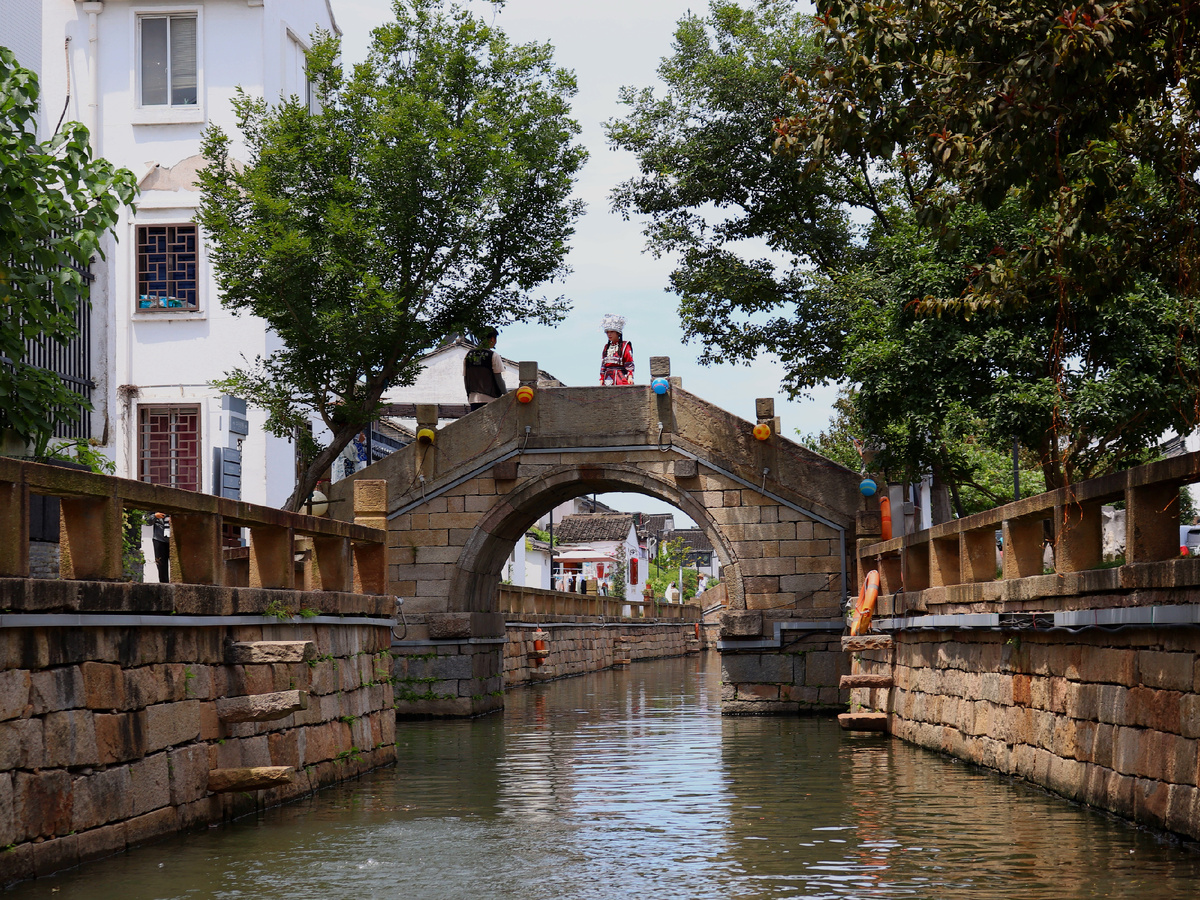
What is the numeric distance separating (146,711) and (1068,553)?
5987 millimetres

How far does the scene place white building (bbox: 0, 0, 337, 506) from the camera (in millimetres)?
21109

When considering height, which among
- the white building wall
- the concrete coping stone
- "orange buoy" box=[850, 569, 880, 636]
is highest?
the white building wall

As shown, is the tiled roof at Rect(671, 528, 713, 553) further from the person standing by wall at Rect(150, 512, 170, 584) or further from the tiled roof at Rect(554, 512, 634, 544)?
the person standing by wall at Rect(150, 512, 170, 584)

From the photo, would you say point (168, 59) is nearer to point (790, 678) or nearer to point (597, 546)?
point (790, 678)

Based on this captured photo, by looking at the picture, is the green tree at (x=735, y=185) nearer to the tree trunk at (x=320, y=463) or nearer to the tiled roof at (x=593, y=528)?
the tree trunk at (x=320, y=463)

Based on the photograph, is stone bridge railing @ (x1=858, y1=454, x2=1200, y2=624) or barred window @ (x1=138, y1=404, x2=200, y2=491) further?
barred window @ (x1=138, y1=404, x2=200, y2=491)

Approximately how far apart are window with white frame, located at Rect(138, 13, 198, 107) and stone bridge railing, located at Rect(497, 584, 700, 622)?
9.51 metres

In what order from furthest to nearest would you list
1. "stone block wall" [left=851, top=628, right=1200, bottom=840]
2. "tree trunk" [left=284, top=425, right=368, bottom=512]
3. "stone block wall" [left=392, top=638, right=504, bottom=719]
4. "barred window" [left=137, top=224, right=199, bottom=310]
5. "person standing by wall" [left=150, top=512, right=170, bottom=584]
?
"barred window" [left=137, top=224, right=199, bottom=310] < "stone block wall" [left=392, top=638, right=504, bottom=719] < "tree trunk" [left=284, top=425, right=368, bottom=512] < "person standing by wall" [left=150, top=512, right=170, bottom=584] < "stone block wall" [left=851, top=628, right=1200, bottom=840]

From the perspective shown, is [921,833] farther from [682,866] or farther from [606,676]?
[606,676]

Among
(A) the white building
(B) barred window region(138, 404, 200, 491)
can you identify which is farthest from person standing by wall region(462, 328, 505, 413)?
(B) barred window region(138, 404, 200, 491)

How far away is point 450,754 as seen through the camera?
14.9 m

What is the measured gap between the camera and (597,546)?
60719mm

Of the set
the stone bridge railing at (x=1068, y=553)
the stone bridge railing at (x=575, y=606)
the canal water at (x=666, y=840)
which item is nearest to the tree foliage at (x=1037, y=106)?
the stone bridge railing at (x=1068, y=553)

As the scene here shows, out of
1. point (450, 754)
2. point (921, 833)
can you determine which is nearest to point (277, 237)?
point (450, 754)
